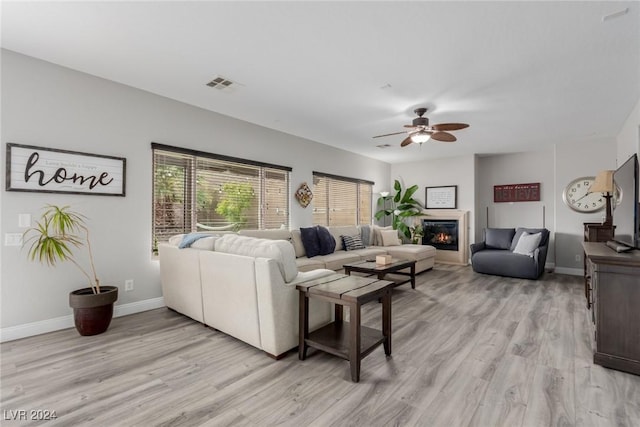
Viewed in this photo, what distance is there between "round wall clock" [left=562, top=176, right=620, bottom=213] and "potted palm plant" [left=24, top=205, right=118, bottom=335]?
7.56 m

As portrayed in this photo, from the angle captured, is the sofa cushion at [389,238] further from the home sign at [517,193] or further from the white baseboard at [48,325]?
the white baseboard at [48,325]

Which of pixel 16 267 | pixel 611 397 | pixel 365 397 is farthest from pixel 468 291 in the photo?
pixel 16 267

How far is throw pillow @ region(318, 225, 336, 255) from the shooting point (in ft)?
16.2

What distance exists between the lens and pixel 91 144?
322 centimetres

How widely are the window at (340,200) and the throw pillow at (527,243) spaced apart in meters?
3.16

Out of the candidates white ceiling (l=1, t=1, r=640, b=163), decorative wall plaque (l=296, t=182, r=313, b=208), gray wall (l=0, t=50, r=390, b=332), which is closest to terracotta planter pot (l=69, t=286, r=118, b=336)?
gray wall (l=0, t=50, r=390, b=332)

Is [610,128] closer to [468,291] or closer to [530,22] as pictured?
→ [468,291]

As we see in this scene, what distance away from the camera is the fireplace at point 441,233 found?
279 inches

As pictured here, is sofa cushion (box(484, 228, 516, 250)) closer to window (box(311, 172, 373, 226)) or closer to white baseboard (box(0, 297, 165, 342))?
window (box(311, 172, 373, 226))

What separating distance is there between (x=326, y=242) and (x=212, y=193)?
1.93 meters

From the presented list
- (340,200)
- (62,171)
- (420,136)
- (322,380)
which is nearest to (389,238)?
(340,200)

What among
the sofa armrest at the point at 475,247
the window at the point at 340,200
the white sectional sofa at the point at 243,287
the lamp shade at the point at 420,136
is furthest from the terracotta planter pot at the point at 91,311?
the sofa armrest at the point at 475,247

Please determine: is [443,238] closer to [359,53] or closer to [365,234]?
[365,234]

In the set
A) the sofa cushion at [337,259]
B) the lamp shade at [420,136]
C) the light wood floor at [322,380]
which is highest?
the lamp shade at [420,136]
